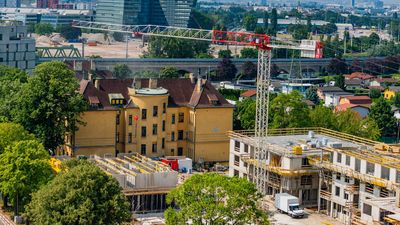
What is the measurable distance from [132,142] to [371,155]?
37.3ft

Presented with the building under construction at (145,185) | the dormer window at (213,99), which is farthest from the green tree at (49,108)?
the dormer window at (213,99)

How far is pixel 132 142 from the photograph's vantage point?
3716 centimetres

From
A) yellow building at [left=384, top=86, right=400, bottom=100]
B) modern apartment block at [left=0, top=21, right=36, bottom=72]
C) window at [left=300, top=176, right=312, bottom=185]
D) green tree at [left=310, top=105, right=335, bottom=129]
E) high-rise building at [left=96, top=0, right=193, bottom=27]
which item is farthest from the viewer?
high-rise building at [left=96, top=0, right=193, bottom=27]

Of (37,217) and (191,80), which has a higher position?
(191,80)

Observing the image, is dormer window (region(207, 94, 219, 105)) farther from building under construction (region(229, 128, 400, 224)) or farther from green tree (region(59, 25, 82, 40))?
green tree (region(59, 25, 82, 40))

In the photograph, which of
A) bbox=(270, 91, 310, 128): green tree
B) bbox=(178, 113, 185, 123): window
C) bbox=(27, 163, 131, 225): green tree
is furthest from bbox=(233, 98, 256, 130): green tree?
bbox=(27, 163, 131, 225): green tree

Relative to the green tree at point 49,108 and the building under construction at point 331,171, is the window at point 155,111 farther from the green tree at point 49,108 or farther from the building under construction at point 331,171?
the building under construction at point 331,171

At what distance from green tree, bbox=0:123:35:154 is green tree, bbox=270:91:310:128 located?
1167cm

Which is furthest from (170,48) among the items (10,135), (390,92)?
(10,135)

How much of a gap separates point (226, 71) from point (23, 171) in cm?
5161

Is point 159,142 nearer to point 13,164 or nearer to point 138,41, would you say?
point 13,164

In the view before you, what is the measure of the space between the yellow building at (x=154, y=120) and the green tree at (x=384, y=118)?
16215 mm

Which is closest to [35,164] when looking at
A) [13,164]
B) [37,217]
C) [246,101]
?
[13,164]

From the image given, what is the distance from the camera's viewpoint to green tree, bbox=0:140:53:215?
27.3 m
